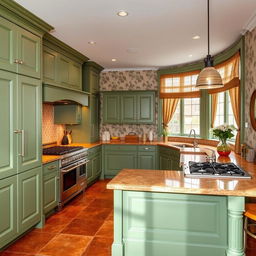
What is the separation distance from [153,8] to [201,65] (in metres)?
2.90

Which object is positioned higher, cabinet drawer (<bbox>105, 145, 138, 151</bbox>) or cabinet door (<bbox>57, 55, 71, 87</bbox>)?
cabinet door (<bbox>57, 55, 71, 87</bbox>)

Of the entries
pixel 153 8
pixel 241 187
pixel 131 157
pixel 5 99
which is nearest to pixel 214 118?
pixel 131 157

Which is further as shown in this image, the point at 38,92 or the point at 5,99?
the point at 38,92

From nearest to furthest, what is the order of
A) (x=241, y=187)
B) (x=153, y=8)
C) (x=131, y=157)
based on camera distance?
(x=241, y=187), (x=153, y=8), (x=131, y=157)

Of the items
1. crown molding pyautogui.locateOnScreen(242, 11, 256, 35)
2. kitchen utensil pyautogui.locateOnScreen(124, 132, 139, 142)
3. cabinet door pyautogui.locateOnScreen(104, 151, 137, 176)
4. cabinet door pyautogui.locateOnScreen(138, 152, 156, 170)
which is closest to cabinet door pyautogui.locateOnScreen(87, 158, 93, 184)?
cabinet door pyautogui.locateOnScreen(104, 151, 137, 176)

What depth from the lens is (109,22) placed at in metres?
3.30

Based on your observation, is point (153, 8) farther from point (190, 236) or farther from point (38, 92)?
point (190, 236)

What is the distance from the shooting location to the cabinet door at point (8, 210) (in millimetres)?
2576

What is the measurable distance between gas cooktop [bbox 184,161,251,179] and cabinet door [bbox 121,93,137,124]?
3.52 meters

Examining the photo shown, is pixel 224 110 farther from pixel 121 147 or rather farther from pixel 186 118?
pixel 121 147

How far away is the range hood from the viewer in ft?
11.6

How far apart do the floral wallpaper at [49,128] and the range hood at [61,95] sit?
1.94 ft

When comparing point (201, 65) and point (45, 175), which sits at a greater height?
point (201, 65)

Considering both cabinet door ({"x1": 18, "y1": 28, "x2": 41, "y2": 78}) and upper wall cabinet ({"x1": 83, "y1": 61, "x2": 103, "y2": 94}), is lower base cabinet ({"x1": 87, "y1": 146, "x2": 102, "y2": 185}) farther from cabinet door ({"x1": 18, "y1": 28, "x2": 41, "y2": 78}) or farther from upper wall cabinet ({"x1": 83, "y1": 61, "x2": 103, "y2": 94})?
cabinet door ({"x1": 18, "y1": 28, "x2": 41, "y2": 78})
